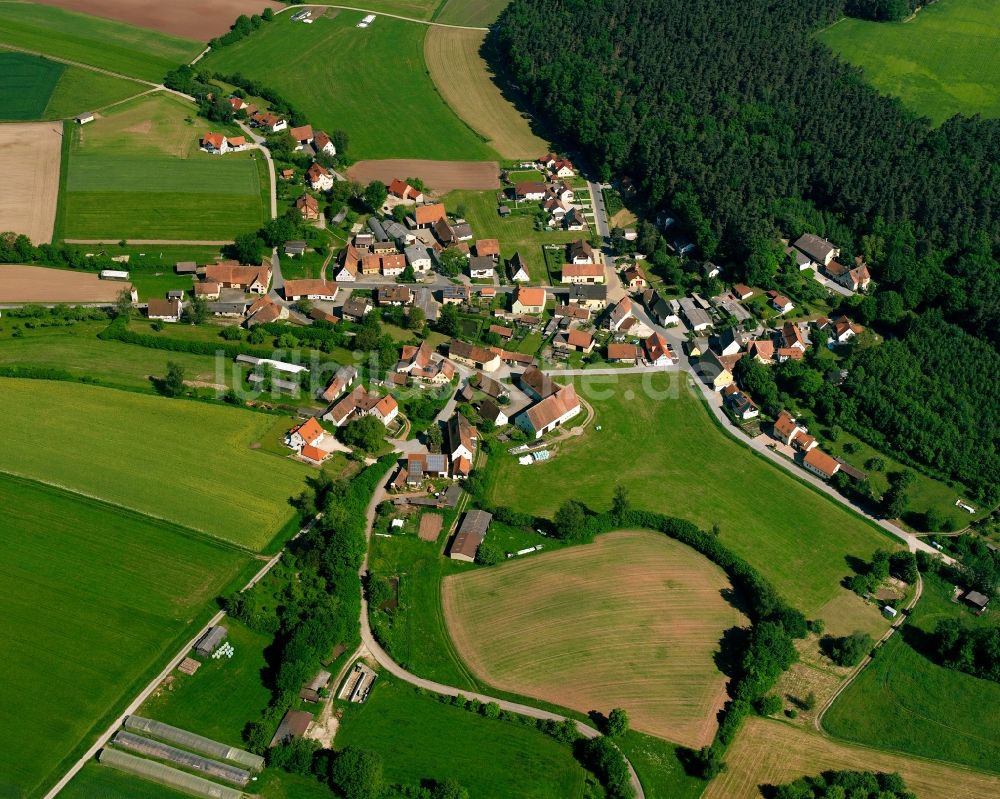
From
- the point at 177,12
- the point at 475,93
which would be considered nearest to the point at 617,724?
the point at 475,93

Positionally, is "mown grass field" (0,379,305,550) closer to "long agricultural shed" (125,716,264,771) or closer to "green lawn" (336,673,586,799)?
"long agricultural shed" (125,716,264,771)

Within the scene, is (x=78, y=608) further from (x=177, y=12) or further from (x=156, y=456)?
(x=177, y=12)

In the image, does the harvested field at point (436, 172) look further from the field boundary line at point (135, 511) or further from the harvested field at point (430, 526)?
the field boundary line at point (135, 511)

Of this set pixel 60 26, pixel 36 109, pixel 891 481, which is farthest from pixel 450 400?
pixel 60 26

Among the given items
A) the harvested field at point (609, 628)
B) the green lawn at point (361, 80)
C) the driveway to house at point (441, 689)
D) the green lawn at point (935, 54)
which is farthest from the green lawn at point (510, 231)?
the green lawn at point (935, 54)

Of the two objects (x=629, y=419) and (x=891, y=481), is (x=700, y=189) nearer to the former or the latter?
(x=629, y=419)

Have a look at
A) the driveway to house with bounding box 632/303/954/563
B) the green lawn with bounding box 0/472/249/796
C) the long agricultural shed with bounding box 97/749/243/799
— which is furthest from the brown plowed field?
the long agricultural shed with bounding box 97/749/243/799
